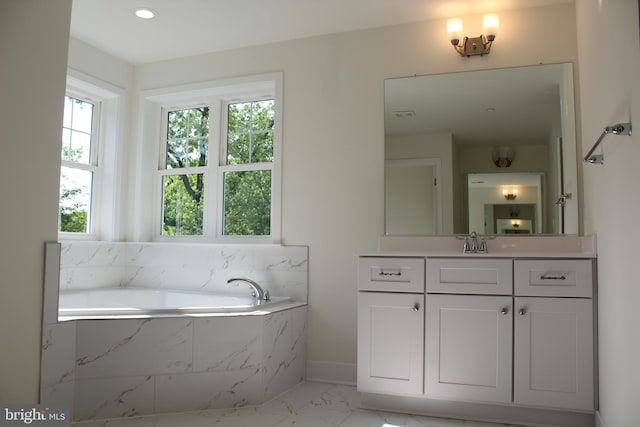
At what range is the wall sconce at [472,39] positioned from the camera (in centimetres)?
300

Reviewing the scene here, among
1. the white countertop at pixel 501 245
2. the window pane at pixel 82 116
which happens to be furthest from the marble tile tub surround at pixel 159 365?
the window pane at pixel 82 116

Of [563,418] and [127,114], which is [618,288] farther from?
[127,114]

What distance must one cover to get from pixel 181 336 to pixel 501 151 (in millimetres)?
2108

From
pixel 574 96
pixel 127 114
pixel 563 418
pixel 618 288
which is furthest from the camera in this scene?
pixel 127 114

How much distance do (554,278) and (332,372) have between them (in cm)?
152

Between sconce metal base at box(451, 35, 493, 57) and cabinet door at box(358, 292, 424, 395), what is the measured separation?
152cm

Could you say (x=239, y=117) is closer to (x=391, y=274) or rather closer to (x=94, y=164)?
(x=94, y=164)

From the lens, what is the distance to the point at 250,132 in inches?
152

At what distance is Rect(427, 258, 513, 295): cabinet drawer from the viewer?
2.53 meters

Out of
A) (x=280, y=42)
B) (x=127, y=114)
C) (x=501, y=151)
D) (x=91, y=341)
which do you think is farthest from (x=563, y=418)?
(x=127, y=114)

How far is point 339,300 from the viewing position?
3330 mm

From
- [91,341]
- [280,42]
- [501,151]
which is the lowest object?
[91,341]

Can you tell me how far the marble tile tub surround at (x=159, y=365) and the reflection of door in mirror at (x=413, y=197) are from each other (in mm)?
1010

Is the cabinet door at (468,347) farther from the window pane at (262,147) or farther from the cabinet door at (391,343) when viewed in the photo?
the window pane at (262,147)
